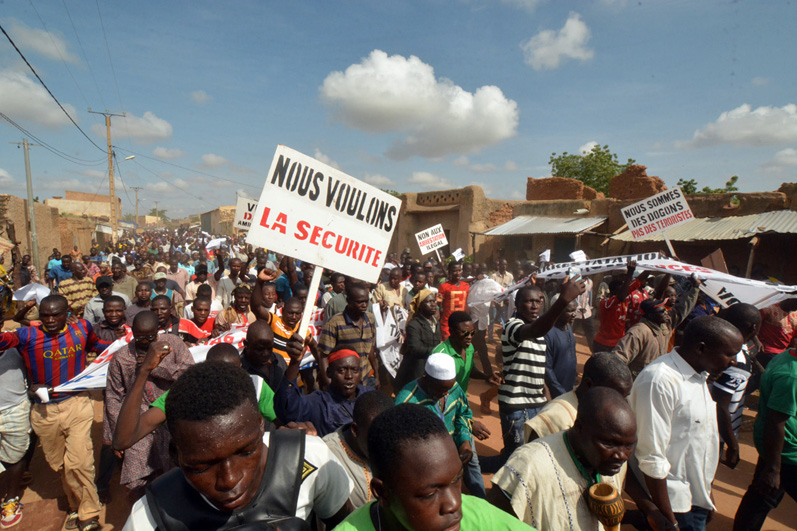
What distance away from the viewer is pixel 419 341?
4.83 metres

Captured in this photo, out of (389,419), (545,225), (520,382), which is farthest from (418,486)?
(545,225)

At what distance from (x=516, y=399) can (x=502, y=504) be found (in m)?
1.79

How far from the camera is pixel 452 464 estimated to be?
1355 mm

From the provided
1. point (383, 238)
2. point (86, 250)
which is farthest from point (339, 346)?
point (86, 250)

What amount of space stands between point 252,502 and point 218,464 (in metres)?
0.17

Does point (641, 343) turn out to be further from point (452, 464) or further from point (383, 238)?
point (452, 464)

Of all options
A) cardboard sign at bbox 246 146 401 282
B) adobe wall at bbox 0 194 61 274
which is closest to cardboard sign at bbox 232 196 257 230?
cardboard sign at bbox 246 146 401 282

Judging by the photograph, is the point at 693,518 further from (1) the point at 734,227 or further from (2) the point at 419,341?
(1) the point at 734,227

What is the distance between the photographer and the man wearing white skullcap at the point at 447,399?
2.82 metres

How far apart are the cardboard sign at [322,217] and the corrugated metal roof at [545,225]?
1104 centimetres

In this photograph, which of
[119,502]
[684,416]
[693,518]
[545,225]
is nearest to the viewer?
[684,416]

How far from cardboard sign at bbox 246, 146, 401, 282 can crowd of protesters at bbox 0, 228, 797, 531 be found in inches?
25.3

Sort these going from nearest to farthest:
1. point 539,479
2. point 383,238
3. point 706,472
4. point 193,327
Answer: point 539,479 < point 706,472 < point 383,238 < point 193,327

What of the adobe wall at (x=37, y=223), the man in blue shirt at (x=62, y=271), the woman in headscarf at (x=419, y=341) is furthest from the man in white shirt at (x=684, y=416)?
the adobe wall at (x=37, y=223)
